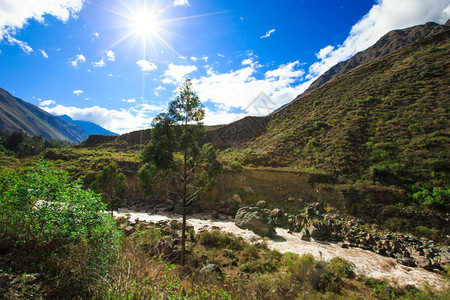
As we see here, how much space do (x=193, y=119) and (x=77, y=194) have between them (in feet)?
23.1

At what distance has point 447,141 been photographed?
22953 millimetres

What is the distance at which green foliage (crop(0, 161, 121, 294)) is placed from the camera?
5.10 meters

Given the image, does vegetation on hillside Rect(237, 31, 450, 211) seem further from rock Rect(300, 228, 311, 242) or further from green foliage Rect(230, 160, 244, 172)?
rock Rect(300, 228, 311, 242)

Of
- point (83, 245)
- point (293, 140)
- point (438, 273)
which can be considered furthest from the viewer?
point (293, 140)

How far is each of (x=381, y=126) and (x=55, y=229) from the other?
39567 millimetres

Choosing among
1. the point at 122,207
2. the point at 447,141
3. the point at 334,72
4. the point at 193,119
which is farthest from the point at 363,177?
the point at 334,72

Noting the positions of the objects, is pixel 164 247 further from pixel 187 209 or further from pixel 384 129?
pixel 384 129

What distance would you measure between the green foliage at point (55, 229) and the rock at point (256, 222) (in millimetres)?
14600

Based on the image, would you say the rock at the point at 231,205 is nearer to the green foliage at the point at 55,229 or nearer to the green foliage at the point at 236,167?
the green foliage at the point at 236,167

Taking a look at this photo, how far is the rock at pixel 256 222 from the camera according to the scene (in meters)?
18.3

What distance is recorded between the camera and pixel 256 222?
1934 centimetres

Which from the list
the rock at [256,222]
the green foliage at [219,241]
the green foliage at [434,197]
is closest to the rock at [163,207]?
the rock at [256,222]

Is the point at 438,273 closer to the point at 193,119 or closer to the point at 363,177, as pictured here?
the point at 363,177

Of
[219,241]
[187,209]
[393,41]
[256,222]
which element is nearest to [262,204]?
[256,222]
